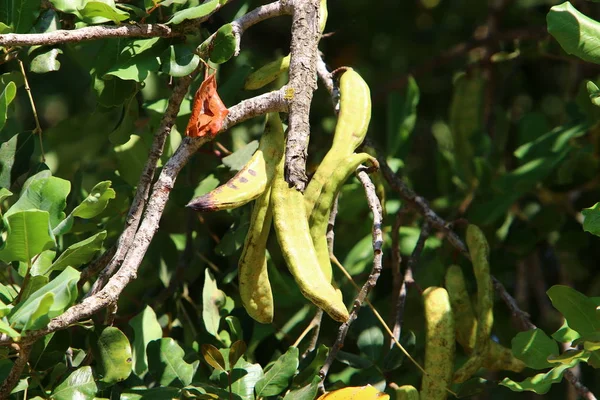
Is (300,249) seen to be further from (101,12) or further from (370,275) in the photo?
(101,12)

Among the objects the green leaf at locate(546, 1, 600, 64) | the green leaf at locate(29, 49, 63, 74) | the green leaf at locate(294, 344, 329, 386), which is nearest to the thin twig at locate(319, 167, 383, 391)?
the green leaf at locate(294, 344, 329, 386)

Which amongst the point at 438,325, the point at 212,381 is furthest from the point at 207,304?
the point at 438,325

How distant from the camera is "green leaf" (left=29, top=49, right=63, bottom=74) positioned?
1.18 m

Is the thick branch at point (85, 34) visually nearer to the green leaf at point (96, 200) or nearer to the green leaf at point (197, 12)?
the green leaf at point (197, 12)

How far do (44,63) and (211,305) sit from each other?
0.48 m

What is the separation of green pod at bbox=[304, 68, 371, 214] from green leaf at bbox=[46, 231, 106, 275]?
292 millimetres

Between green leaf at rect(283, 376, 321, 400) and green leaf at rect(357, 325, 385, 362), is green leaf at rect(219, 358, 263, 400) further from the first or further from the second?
green leaf at rect(357, 325, 385, 362)

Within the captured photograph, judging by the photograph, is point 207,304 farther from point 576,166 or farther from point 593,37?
point 576,166

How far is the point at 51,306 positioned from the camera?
885 millimetres

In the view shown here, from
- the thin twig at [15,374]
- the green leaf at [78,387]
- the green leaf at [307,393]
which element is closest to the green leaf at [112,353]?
the green leaf at [78,387]

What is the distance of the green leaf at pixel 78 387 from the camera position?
1083mm

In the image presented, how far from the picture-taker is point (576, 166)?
1.79 metres

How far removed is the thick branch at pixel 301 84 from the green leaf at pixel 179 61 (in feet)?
0.50

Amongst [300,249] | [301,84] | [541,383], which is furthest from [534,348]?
[301,84]
